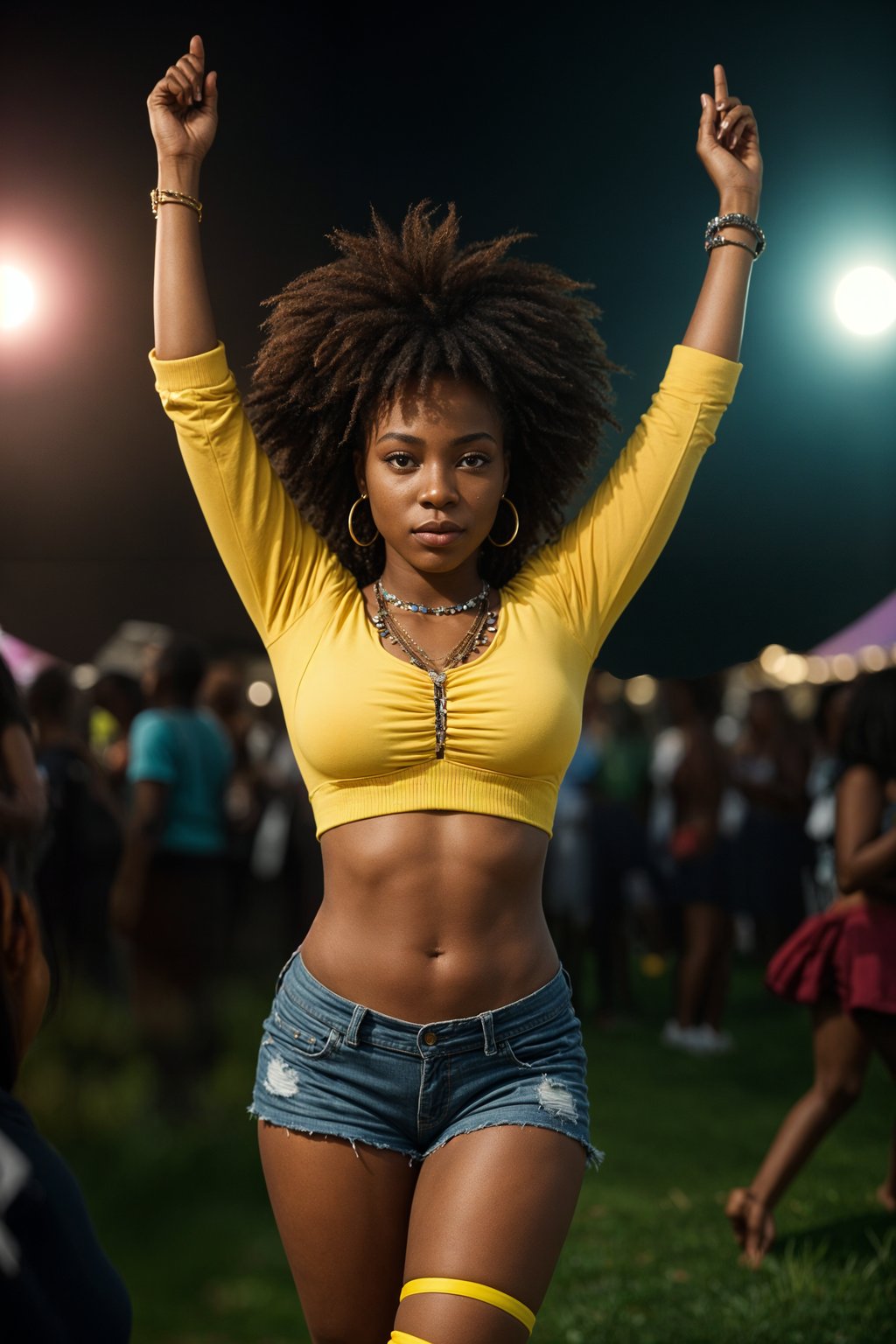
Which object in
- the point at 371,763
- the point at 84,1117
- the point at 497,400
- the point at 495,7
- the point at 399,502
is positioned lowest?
the point at 84,1117

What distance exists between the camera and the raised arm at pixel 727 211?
259 centimetres

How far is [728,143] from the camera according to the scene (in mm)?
2725

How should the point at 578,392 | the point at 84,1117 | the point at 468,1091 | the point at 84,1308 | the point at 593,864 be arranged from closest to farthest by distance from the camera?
the point at 84,1308, the point at 468,1091, the point at 578,392, the point at 84,1117, the point at 593,864

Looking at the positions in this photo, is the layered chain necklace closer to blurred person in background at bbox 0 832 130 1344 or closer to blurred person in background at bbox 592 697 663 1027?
blurred person in background at bbox 0 832 130 1344

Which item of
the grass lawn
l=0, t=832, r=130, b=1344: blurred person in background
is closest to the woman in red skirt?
the grass lawn

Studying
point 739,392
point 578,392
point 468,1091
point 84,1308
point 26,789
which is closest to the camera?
point 84,1308

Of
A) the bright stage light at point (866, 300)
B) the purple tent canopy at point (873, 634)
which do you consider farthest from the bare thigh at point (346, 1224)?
the purple tent canopy at point (873, 634)

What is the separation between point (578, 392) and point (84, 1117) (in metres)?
3.91

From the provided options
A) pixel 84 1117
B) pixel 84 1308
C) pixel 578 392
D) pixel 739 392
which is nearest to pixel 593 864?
pixel 84 1117

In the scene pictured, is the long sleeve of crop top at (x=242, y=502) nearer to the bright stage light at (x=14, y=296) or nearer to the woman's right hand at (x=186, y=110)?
the woman's right hand at (x=186, y=110)

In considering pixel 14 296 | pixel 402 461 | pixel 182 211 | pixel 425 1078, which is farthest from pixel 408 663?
pixel 14 296

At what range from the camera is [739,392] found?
422 centimetres

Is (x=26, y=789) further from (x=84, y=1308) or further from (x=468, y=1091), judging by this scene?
(x=84, y=1308)

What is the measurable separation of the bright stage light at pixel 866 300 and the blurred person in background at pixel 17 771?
2.55m
